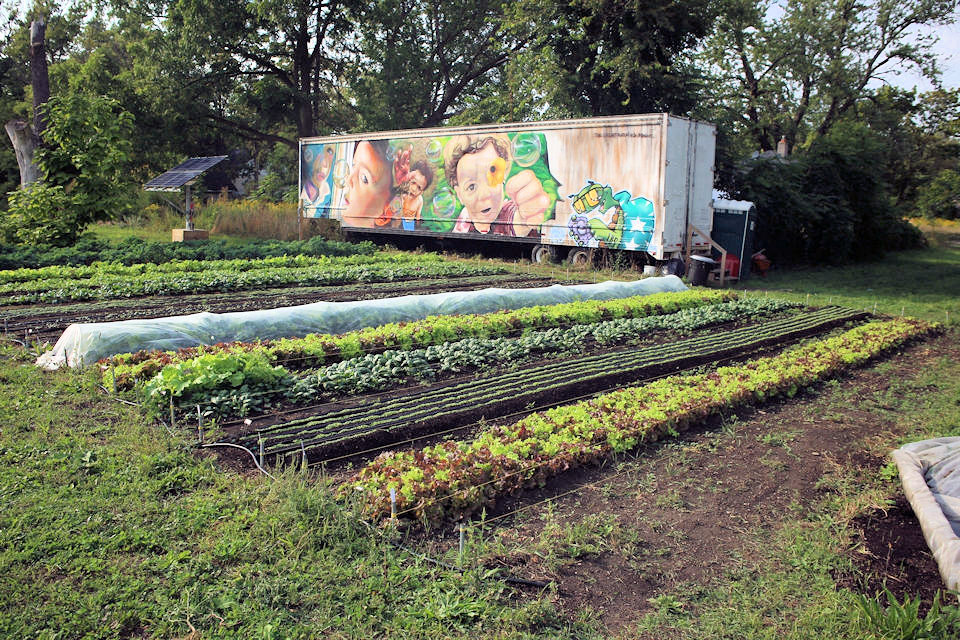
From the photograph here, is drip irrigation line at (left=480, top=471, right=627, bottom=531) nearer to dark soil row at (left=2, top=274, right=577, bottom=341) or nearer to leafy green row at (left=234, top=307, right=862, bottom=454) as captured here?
leafy green row at (left=234, top=307, right=862, bottom=454)

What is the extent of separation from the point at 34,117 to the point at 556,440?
20666 mm

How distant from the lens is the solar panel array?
22.1 meters

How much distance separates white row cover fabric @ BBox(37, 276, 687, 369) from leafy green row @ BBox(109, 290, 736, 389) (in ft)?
1.24

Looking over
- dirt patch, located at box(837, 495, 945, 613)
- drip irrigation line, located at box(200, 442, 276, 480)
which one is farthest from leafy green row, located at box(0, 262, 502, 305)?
dirt patch, located at box(837, 495, 945, 613)

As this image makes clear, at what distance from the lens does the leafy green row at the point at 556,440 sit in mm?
4879

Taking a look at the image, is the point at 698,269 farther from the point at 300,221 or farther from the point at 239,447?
the point at 300,221

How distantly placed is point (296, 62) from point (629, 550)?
109ft

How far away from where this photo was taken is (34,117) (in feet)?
65.8

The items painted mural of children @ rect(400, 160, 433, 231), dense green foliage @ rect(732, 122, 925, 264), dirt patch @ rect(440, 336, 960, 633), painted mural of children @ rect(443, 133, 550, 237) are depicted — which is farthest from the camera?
dense green foliage @ rect(732, 122, 925, 264)

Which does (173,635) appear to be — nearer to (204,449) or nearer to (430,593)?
(430,593)

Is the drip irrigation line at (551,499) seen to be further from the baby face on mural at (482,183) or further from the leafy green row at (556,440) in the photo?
the baby face on mural at (482,183)

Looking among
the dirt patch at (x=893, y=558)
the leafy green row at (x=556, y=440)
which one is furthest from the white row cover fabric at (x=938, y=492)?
the leafy green row at (x=556, y=440)

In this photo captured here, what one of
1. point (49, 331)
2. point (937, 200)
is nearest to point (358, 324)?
point (49, 331)

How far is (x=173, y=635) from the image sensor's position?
11.3 feet
